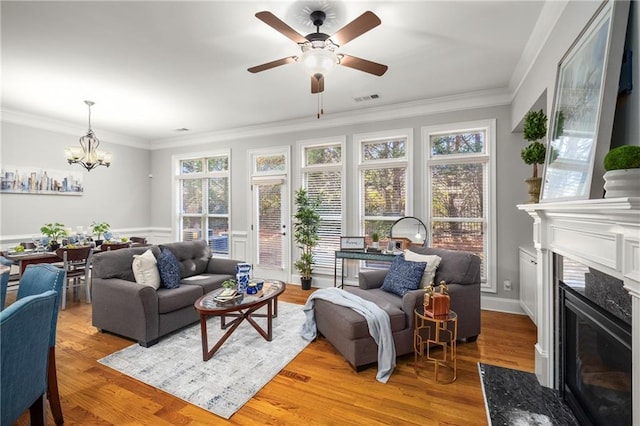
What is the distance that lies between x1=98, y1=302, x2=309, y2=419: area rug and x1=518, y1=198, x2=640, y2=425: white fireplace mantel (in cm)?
205

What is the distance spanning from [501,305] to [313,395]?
9.94 ft

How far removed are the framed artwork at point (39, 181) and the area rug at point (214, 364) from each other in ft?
12.9

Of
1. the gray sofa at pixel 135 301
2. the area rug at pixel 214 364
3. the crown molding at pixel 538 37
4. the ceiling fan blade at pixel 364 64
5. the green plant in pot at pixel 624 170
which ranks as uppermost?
the crown molding at pixel 538 37

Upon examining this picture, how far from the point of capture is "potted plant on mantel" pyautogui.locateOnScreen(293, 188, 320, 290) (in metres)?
4.81

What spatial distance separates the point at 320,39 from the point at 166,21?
1.36 meters

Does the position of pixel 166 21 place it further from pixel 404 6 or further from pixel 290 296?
pixel 290 296

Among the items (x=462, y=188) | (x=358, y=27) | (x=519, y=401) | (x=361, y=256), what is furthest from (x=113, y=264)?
(x=462, y=188)

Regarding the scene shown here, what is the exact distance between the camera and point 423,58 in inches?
121

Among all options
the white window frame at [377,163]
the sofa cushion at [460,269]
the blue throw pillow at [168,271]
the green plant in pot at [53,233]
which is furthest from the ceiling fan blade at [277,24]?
the green plant in pot at [53,233]

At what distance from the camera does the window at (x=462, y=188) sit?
13.1ft

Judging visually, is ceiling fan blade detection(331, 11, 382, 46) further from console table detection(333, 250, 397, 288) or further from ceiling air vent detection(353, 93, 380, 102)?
console table detection(333, 250, 397, 288)

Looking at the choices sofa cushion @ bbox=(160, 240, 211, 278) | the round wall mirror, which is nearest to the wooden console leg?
sofa cushion @ bbox=(160, 240, 211, 278)

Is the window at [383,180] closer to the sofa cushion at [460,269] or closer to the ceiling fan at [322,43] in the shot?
the sofa cushion at [460,269]

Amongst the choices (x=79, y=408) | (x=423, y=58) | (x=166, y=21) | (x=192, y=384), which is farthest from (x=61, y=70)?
(x=423, y=58)
